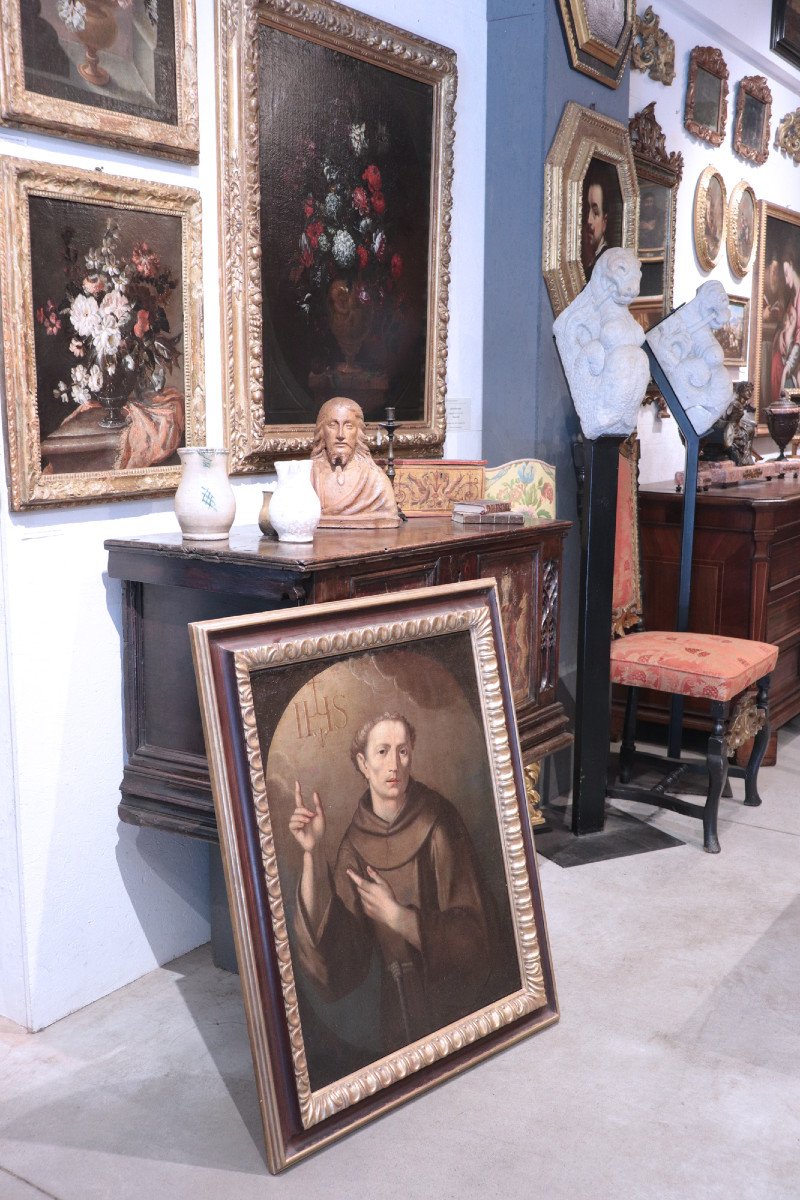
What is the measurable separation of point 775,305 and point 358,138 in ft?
13.6

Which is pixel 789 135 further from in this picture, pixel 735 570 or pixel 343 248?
pixel 343 248

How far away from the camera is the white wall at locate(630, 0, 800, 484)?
17.6ft

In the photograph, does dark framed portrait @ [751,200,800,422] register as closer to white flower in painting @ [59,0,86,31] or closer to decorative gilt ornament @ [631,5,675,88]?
decorative gilt ornament @ [631,5,675,88]

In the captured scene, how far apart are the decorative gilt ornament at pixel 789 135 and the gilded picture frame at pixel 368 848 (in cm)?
511

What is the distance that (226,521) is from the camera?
2.83m

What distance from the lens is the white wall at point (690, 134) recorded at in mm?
5371

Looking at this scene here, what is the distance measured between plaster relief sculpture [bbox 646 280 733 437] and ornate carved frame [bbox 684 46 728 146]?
65.0 inches

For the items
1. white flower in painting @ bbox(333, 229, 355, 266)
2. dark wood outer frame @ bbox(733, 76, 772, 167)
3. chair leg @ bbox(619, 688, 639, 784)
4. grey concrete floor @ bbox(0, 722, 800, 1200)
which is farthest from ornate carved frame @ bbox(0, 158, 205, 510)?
dark wood outer frame @ bbox(733, 76, 772, 167)

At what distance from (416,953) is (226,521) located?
115 cm

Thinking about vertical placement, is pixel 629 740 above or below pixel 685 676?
below

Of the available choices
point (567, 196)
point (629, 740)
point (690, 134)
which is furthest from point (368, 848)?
point (690, 134)

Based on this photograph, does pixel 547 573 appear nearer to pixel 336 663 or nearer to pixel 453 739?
pixel 453 739

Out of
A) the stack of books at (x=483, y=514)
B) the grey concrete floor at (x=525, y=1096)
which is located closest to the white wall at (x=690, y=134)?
the stack of books at (x=483, y=514)

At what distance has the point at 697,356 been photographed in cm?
443
